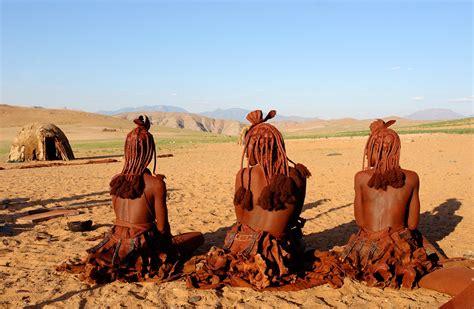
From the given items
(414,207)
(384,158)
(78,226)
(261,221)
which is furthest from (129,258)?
(414,207)

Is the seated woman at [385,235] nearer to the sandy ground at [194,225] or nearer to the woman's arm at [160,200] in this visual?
the sandy ground at [194,225]

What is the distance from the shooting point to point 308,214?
9.12 m

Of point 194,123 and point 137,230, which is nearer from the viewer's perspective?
point 137,230

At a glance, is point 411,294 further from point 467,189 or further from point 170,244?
point 467,189

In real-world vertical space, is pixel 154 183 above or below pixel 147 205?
above

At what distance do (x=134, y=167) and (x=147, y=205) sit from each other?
0.48m

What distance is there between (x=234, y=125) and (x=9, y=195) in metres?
127

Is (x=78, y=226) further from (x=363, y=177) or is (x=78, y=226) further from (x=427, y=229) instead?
(x=427, y=229)

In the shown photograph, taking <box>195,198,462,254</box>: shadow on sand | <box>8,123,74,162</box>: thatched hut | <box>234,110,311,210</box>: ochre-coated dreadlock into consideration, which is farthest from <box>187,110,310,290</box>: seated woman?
<box>8,123,74,162</box>: thatched hut

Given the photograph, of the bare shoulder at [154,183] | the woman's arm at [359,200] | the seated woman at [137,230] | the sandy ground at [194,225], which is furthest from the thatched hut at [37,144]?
the woman's arm at [359,200]

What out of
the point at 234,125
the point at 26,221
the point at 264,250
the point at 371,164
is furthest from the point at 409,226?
the point at 234,125

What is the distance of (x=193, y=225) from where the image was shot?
8.20 m

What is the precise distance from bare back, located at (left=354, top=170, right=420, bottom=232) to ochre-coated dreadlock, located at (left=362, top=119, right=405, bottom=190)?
90 mm

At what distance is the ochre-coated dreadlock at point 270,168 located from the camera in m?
4.68
